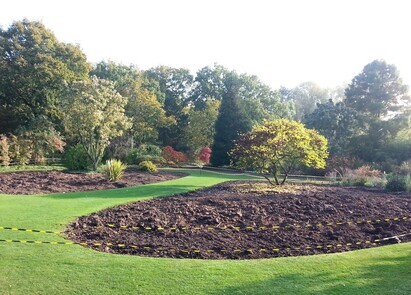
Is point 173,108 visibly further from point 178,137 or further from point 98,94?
point 98,94

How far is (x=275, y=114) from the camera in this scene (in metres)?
A: 35.3

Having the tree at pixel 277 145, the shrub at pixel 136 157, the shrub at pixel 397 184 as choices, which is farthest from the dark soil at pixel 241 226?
the shrub at pixel 136 157

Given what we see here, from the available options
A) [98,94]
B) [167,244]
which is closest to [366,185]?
[167,244]

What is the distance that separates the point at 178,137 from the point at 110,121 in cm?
1718

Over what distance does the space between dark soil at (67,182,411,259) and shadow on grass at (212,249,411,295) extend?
103 cm

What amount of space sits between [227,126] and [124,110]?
939 cm

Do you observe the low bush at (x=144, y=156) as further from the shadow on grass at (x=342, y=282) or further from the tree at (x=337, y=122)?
the shadow on grass at (x=342, y=282)

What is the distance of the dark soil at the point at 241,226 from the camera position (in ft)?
22.1

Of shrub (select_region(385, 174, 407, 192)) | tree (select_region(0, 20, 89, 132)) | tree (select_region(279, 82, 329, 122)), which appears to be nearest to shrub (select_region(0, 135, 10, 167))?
tree (select_region(0, 20, 89, 132))

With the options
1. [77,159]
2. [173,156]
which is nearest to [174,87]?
[173,156]

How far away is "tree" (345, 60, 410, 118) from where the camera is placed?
32125 mm

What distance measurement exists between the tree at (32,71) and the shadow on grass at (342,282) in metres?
24.5

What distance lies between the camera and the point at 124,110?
24.8 m

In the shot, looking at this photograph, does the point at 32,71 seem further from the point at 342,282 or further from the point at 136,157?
the point at 342,282
